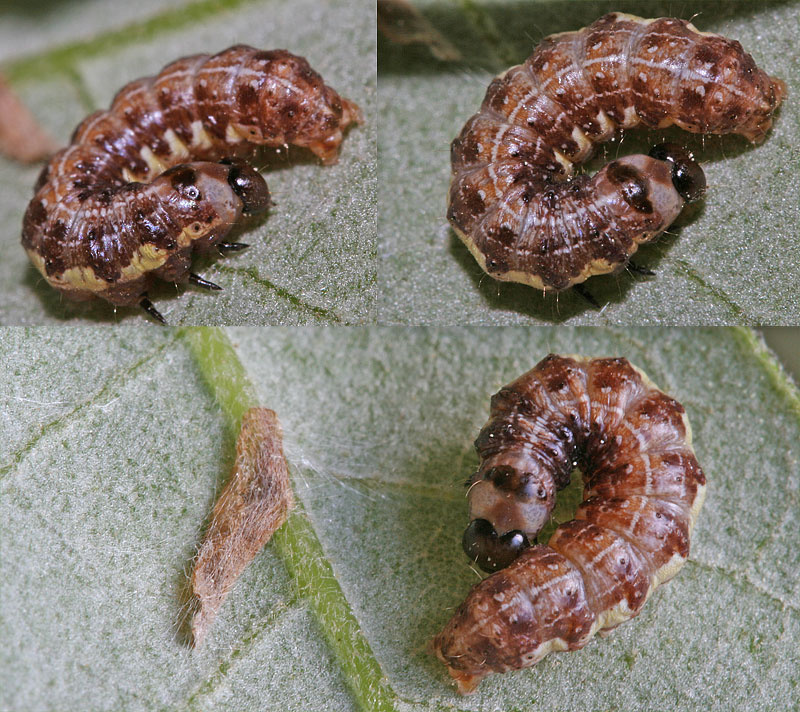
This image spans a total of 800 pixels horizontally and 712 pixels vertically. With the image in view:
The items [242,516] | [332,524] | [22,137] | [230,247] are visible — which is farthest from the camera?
[22,137]

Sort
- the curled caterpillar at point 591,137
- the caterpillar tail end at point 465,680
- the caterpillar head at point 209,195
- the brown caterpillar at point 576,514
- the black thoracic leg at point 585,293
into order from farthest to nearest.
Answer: the black thoracic leg at point 585,293 → the caterpillar head at point 209,195 → the curled caterpillar at point 591,137 → the caterpillar tail end at point 465,680 → the brown caterpillar at point 576,514

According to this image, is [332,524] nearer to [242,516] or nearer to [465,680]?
[242,516]

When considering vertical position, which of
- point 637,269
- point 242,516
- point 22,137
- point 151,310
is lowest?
point 242,516

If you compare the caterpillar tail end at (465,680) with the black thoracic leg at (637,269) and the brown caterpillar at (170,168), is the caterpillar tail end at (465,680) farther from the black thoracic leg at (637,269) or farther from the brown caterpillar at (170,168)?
the brown caterpillar at (170,168)

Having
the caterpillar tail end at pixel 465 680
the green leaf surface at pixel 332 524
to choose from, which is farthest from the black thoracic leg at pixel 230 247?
the caterpillar tail end at pixel 465 680

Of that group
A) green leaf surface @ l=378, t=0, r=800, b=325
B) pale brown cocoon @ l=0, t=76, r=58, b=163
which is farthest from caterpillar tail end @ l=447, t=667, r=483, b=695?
pale brown cocoon @ l=0, t=76, r=58, b=163

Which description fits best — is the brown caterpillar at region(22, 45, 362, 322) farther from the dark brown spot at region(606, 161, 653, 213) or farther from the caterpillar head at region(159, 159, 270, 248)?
the dark brown spot at region(606, 161, 653, 213)

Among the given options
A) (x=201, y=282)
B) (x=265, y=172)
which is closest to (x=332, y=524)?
(x=201, y=282)

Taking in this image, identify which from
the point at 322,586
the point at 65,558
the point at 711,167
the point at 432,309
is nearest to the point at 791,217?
the point at 711,167
